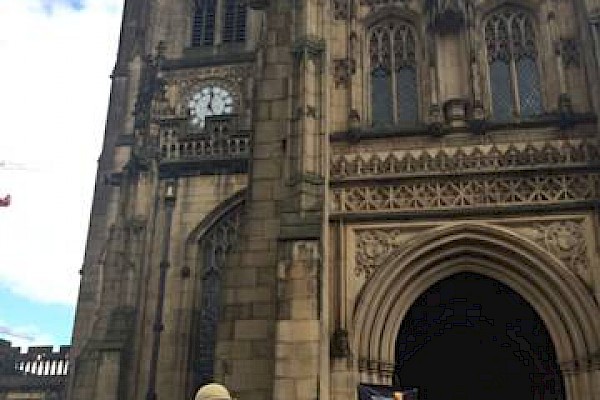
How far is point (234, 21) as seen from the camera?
109 ft

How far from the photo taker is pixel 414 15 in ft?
50.5

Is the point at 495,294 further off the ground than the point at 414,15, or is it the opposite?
the point at 414,15

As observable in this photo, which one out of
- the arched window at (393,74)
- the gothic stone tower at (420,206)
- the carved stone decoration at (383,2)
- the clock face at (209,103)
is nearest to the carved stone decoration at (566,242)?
the gothic stone tower at (420,206)

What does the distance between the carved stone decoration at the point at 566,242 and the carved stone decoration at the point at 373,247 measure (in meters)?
2.56

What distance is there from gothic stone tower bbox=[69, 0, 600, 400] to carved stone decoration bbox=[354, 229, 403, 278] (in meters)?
0.03

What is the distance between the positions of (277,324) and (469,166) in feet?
15.5

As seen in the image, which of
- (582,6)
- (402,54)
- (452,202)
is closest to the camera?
(452,202)

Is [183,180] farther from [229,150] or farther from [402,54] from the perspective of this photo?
[402,54]

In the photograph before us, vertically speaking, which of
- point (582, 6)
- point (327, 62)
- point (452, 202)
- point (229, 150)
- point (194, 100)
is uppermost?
point (194, 100)

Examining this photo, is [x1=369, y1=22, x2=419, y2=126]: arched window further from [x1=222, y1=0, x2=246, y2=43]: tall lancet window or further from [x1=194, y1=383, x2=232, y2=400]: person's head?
[x1=222, y1=0, x2=246, y2=43]: tall lancet window

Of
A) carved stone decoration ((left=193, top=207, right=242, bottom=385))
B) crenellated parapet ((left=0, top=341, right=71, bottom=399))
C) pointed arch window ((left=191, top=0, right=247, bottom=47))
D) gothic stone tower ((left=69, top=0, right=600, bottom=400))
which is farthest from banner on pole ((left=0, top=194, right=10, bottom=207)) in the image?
gothic stone tower ((left=69, top=0, right=600, bottom=400))

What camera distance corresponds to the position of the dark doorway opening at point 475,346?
1427 centimetres

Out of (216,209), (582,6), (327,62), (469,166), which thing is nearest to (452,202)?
(469,166)

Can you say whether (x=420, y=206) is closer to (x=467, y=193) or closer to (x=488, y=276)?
(x=467, y=193)
